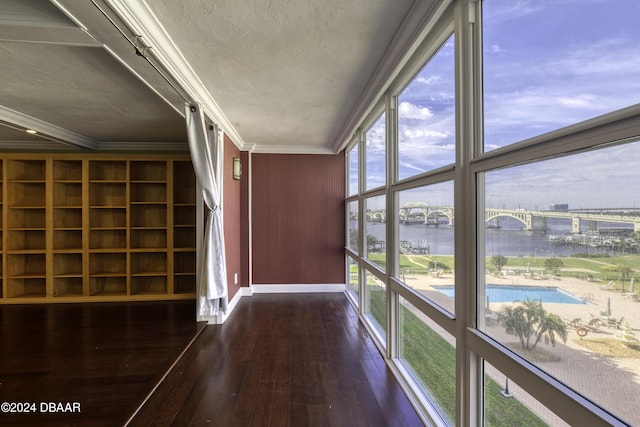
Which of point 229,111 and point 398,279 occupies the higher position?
point 229,111

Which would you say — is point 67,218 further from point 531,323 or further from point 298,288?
point 531,323

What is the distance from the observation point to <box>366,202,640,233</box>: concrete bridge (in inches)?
29.2

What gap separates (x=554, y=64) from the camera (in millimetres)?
897

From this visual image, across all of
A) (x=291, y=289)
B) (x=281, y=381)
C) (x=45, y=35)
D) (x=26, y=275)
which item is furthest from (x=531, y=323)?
(x=26, y=275)

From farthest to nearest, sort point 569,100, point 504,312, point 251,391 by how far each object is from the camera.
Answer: point 251,391 < point 504,312 < point 569,100

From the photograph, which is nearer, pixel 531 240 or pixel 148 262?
pixel 531 240

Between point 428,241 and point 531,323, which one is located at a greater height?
point 428,241

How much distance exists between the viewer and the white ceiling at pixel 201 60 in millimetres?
1537

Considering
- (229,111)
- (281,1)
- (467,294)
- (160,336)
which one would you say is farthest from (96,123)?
(467,294)

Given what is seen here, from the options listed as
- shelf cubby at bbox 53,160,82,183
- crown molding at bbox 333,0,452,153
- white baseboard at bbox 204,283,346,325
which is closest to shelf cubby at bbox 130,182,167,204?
A: shelf cubby at bbox 53,160,82,183

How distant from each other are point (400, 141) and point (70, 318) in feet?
14.9

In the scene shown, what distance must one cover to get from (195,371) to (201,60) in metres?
2.54

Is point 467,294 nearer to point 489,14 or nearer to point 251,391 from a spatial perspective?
point 489,14

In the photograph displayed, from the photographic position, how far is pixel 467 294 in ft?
4.39
